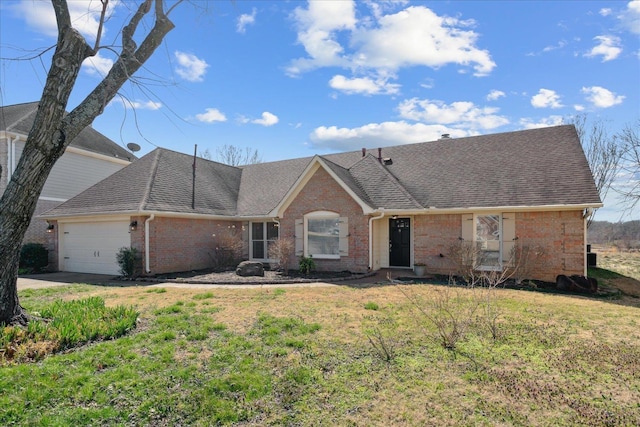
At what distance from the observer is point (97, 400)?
415cm

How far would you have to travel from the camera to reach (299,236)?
15281mm

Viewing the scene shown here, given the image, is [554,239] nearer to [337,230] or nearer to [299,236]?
[337,230]

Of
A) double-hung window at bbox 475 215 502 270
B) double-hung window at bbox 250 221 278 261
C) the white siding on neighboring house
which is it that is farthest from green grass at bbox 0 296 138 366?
the white siding on neighboring house

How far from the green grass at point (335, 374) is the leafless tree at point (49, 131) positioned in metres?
1.49

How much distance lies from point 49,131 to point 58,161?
16680 mm

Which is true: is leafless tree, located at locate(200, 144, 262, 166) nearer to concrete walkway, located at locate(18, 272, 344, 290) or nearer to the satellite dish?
the satellite dish

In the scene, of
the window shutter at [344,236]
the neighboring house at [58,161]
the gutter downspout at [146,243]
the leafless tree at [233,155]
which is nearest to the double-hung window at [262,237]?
the window shutter at [344,236]

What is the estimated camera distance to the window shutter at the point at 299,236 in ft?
49.9

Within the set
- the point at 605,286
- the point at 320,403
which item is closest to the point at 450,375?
the point at 320,403

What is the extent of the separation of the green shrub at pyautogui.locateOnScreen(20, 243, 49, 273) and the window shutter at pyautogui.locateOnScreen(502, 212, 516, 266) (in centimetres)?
2000

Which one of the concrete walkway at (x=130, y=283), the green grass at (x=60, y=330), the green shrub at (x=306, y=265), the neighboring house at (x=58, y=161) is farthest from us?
the neighboring house at (x=58, y=161)

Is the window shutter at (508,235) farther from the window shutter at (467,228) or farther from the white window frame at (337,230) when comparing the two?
the white window frame at (337,230)

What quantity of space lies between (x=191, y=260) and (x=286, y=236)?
14.6 ft

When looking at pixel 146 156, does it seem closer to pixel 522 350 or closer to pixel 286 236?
pixel 286 236
